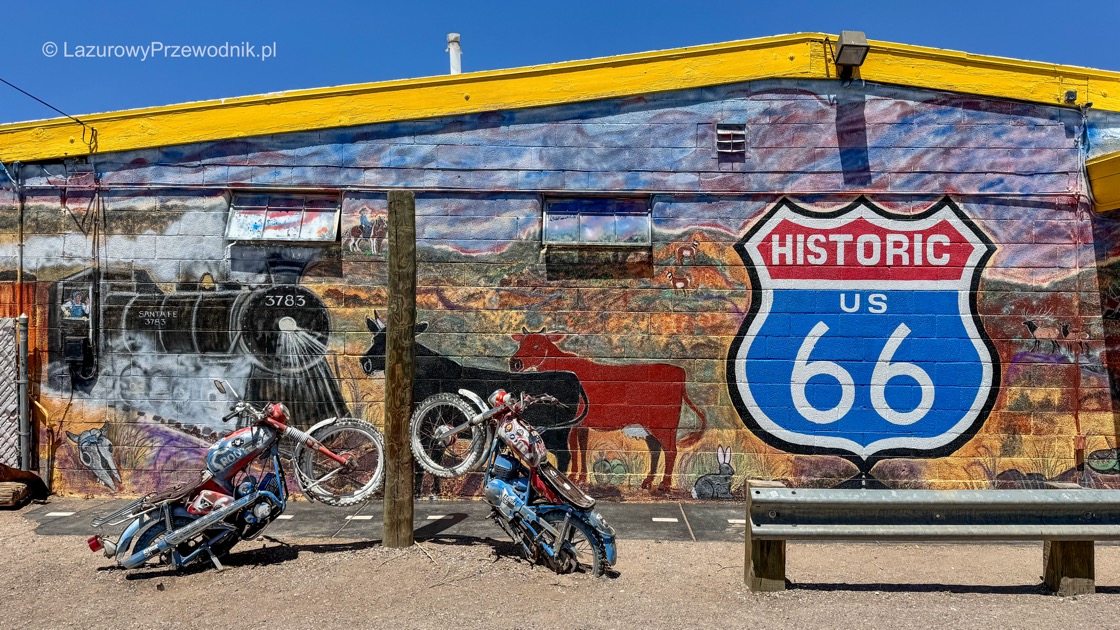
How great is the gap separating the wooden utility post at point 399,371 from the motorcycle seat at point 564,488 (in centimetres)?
120

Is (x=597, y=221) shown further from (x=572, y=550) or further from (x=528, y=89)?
(x=572, y=550)

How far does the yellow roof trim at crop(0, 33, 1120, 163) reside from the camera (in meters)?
7.39

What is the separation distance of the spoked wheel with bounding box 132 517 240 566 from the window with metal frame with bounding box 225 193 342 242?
3147mm

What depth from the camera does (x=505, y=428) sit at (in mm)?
5383

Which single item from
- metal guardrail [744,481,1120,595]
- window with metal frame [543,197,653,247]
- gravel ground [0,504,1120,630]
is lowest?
gravel ground [0,504,1120,630]

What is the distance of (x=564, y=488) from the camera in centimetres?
519

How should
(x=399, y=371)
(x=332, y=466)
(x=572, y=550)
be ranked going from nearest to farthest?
(x=572, y=550), (x=399, y=371), (x=332, y=466)

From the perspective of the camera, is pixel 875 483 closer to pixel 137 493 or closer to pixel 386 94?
pixel 386 94

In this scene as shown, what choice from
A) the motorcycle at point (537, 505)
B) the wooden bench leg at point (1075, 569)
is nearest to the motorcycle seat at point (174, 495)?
the motorcycle at point (537, 505)

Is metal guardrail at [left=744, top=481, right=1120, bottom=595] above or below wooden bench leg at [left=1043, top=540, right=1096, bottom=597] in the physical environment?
above

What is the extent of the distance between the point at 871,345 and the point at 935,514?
9.28 ft

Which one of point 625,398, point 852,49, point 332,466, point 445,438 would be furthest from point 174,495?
point 852,49

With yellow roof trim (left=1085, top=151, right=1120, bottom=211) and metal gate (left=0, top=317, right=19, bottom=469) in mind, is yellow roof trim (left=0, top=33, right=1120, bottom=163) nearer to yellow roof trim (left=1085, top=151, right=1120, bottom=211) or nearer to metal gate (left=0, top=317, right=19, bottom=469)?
yellow roof trim (left=1085, top=151, right=1120, bottom=211)

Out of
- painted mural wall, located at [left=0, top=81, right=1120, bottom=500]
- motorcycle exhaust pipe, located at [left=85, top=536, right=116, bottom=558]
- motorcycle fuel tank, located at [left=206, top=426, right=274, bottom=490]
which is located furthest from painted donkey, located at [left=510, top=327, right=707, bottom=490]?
motorcycle exhaust pipe, located at [left=85, top=536, right=116, bottom=558]
